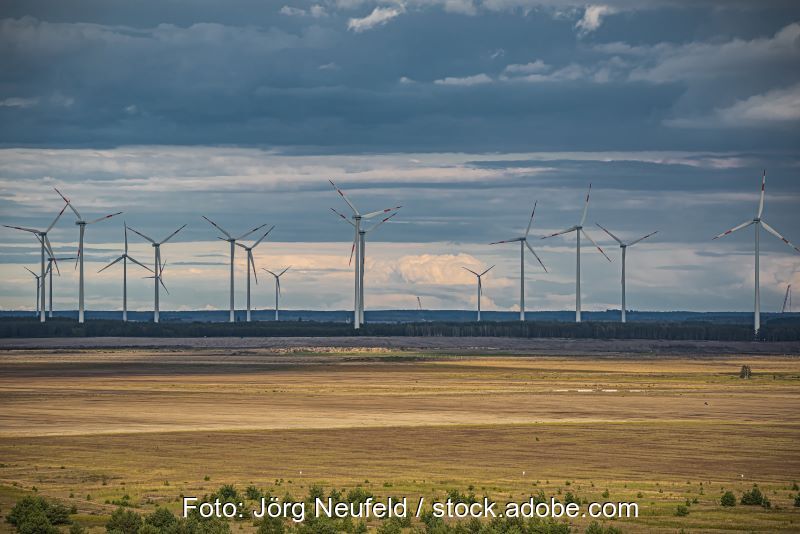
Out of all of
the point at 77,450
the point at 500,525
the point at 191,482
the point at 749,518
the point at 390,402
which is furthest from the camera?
the point at 390,402

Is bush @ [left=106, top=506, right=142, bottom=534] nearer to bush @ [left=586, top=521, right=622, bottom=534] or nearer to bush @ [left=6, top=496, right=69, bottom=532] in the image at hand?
bush @ [left=6, top=496, right=69, bottom=532]

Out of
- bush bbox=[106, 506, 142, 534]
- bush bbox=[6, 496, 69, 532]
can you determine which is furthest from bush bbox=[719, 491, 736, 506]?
bush bbox=[6, 496, 69, 532]

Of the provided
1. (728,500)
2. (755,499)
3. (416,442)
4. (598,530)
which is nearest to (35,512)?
(598,530)

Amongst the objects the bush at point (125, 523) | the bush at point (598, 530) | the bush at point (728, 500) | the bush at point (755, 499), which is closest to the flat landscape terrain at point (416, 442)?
the bush at point (728, 500)

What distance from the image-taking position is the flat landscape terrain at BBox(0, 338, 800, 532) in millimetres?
65862

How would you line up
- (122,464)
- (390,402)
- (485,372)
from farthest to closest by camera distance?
(485,372) < (390,402) < (122,464)

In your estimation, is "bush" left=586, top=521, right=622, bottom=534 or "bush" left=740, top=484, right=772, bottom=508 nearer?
"bush" left=586, top=521, right=622, bottom=534

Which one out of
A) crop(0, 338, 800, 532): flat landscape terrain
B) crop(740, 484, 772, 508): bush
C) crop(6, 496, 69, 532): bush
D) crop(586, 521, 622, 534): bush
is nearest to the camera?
crop(586, 521, 622, 534): bush

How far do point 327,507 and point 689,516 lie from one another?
54.4ft

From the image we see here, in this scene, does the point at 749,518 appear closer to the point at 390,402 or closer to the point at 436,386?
the point at 390,402

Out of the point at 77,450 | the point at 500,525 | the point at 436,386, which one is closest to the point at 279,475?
the point at 77,450

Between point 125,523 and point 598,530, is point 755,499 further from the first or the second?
point 125,523

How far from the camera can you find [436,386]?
151 m

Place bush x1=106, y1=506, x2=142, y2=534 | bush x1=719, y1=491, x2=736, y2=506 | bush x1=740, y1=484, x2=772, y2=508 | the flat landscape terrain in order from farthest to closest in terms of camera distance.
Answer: the flat landscape terrain < bush x1=740, y1=484, x2=772, y2=508 < bush x1=719, y1=491, x2=736, y2=506 < bush x1=106, y1=506, x2=142, y2=534
